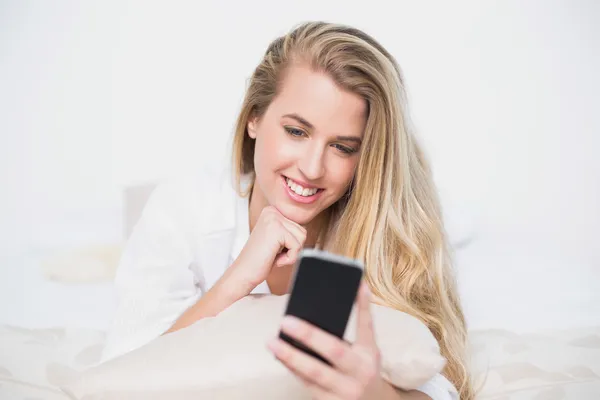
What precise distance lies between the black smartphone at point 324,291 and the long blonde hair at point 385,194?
27.9 inches

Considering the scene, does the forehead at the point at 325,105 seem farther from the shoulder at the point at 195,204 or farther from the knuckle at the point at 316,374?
the knuckle at the point at 316,374

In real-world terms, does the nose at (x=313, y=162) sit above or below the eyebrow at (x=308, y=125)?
below

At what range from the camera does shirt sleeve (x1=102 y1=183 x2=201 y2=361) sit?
5.48 ft

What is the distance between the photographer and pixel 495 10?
3082mm

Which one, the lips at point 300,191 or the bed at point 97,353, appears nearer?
the bed at point 97,353

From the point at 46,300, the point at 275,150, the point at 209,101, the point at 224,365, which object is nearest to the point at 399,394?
the point at 224,365

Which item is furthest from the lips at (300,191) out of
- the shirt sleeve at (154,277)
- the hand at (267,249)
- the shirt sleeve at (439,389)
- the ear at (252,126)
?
the shirt sleeve at (439,389)

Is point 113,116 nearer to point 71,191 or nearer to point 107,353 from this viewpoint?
point 71,191

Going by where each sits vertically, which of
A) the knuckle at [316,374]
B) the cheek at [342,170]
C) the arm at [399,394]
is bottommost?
the arm at [399,394]

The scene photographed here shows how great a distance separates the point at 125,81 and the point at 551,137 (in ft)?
6.28

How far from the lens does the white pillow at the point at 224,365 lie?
1.17 meters

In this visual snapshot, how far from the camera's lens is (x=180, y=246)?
1.91 meters

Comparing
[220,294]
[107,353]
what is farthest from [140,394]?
[107,353]

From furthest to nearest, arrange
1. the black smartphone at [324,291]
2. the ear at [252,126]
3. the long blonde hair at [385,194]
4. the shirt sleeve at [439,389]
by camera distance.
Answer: the ear at [252,126] < the long blonde hair at [385,194] < the shirt sleeve at [439,389] < the black smartphone at [324,291]
